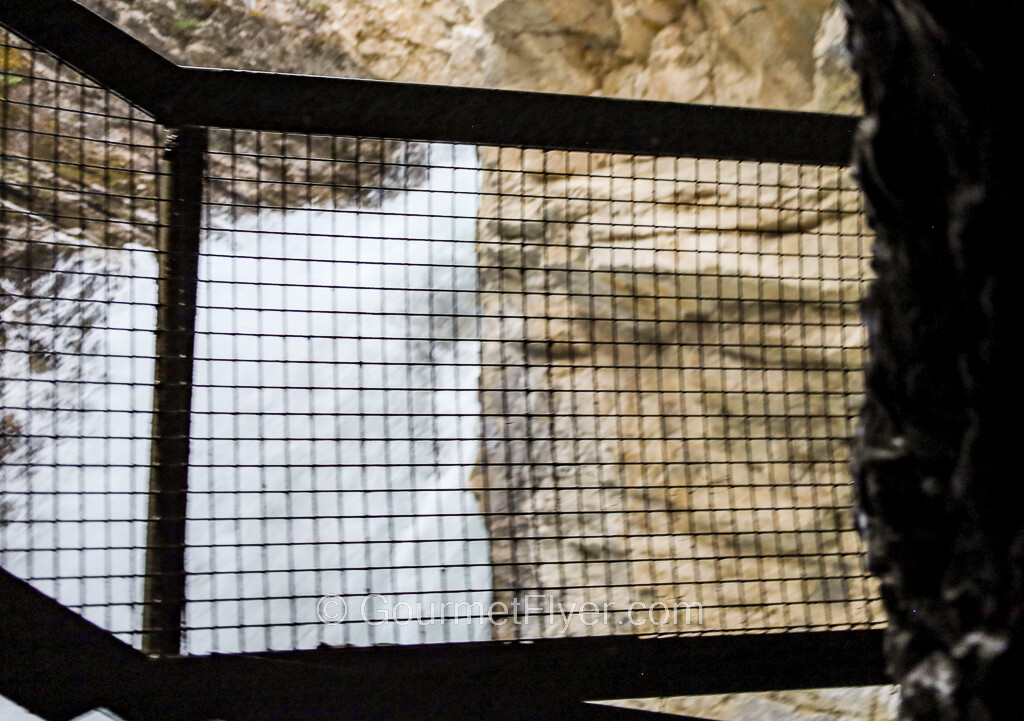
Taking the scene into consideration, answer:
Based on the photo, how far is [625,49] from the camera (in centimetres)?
524

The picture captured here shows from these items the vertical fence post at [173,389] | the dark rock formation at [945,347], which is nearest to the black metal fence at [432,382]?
the vertical fence post at [173,389]

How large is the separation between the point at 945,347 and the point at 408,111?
3.30 feet

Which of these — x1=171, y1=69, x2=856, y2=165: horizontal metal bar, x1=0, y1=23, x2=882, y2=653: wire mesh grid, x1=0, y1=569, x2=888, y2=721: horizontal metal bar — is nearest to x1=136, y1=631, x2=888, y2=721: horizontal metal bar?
x1=0, y1=569, x2=888, y2=721: horizontal metal bar

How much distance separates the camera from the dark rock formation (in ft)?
1.31

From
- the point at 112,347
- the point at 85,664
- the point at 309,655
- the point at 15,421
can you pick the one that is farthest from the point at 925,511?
the point at 112,347

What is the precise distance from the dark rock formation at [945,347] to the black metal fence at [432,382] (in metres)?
0.70

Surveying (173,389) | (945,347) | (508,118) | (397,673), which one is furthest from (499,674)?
(945,347)

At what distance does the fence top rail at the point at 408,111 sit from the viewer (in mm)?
1188

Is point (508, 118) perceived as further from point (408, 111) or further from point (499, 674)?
point (499, 674)

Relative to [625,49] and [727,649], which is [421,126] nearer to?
[727,649]

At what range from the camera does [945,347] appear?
42cm

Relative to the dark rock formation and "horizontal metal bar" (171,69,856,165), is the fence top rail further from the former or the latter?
the dark rock formation

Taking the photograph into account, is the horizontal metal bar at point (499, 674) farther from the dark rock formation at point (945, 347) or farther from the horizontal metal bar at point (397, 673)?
the dark rock formation at point (945, 347)

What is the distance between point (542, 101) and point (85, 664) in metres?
1.02
